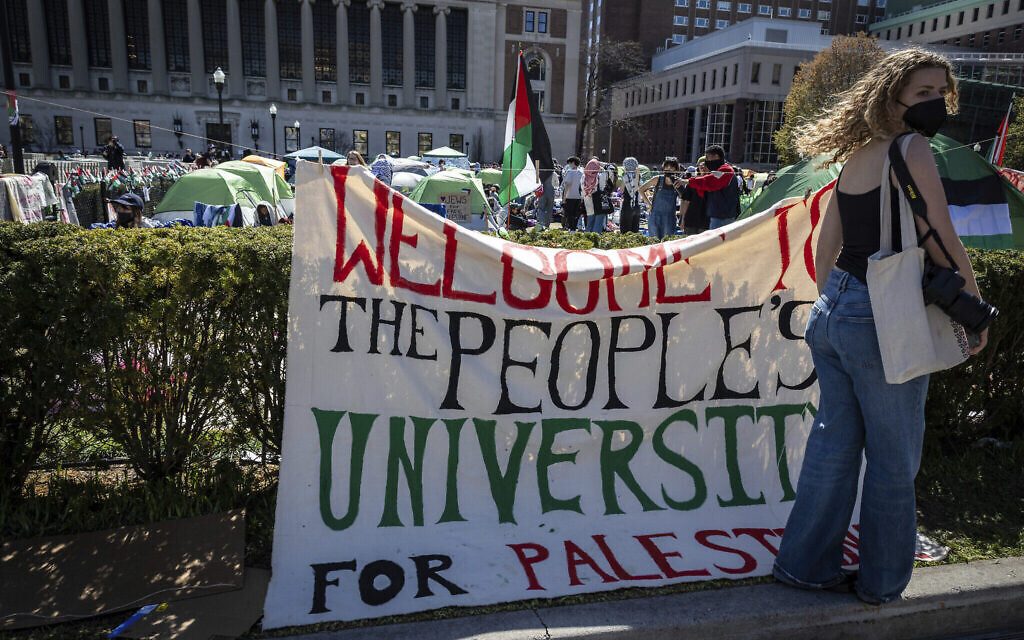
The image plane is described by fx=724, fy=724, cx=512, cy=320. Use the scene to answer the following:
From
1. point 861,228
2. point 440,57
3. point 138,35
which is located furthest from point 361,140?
point 861,228

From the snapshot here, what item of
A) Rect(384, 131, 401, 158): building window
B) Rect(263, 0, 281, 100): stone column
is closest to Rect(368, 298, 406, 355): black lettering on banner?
Rect(384, 131, 401, 158): building window

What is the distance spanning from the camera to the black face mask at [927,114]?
2.51 metres

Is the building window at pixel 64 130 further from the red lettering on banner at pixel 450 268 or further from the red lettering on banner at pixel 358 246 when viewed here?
the red lettering on banner at pixel 450 268

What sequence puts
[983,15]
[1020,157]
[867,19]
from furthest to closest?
[867,19] → [983,15] → [1020,157]

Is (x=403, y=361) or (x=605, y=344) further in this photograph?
(x=605, y=344)

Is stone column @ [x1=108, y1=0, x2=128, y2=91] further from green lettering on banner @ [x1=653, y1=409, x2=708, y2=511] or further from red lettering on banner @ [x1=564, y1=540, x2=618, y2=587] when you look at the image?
red lettering on banner @ [x1=564, y1=540, x2=618, y2=587]

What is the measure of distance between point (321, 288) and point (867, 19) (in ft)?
371

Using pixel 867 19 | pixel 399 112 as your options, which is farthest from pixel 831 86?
pixel 867 19

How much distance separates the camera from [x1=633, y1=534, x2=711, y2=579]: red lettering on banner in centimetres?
297

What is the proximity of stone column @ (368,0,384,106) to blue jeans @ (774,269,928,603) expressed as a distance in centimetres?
6745

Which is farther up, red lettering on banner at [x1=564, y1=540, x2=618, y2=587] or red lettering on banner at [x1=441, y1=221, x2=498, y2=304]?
red lettering on banner at [x1=441, y1=221, x2=498, y2=304]

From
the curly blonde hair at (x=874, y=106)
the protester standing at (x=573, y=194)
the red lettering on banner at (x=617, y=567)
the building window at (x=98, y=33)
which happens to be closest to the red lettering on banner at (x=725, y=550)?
the red lettering on banner at (x=617, y=567)

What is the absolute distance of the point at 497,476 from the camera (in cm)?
315

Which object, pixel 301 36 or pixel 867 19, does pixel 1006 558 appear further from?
pixel 867 19
